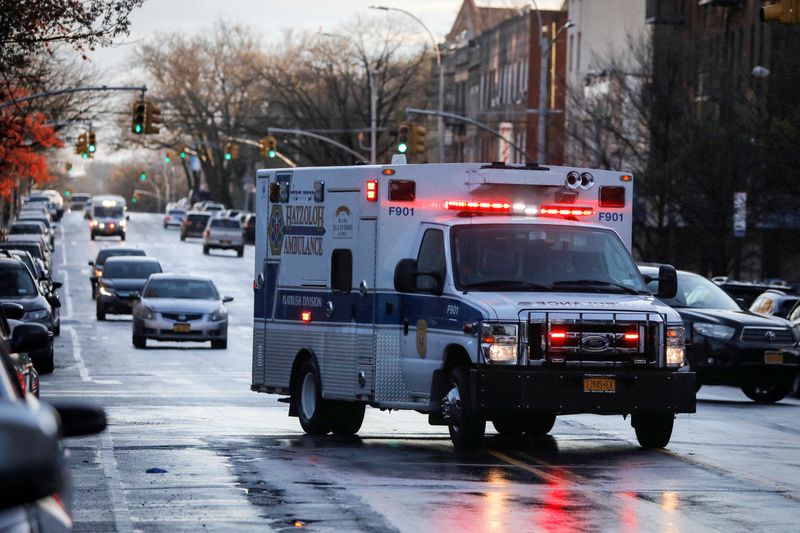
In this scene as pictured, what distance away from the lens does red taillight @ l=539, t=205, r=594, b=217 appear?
16734 millimetres

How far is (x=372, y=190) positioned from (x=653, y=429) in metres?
3.40

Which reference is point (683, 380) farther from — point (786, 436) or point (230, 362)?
point (230, 362)

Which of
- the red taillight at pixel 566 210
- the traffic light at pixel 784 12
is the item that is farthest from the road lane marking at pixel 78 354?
the traffic light at pixel 784 12

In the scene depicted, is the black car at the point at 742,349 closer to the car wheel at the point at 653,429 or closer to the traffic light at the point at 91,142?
the car wheel at the point at 653,429

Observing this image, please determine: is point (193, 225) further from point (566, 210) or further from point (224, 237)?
point (566, 210)

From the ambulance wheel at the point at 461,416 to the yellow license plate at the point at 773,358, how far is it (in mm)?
9432

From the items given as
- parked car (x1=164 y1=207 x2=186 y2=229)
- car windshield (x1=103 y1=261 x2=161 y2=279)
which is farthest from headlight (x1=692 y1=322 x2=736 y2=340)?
parked car (x1=164 y1=207 x2=186 y2=229)

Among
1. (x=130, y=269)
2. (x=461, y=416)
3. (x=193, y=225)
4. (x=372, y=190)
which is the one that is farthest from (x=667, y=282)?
(x=193, y=225)

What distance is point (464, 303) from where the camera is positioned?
49.9 feet

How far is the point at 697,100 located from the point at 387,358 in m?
36.0

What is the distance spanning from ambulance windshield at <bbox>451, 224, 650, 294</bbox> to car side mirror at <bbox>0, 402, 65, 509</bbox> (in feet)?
34.6

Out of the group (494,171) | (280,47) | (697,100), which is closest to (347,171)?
(494,171)

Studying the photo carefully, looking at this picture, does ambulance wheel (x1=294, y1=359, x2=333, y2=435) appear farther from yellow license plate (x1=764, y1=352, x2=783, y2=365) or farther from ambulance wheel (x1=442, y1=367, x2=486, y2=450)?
yellow license plate (x1=764, y1=352, x2=783, y2=365)

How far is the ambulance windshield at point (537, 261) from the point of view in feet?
51.4
